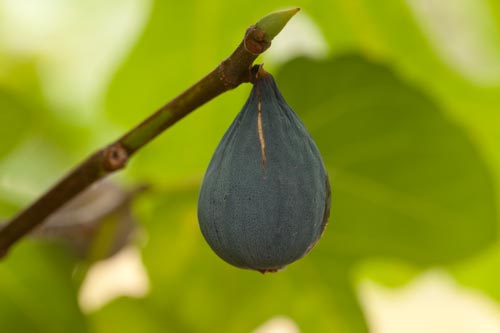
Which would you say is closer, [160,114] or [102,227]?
[160,114]

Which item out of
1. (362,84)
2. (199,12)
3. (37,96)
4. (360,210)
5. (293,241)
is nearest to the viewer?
(293,241)

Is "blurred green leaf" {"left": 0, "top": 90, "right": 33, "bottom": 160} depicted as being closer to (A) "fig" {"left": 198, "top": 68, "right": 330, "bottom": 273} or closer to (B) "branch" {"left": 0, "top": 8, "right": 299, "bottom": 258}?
(B) "branch" {"left": 0, "top": 8, "right": 299, "bottom": 258}

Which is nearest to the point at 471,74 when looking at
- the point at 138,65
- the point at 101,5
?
the point at 138,65

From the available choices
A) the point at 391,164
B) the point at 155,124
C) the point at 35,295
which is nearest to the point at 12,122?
the point at 35,295

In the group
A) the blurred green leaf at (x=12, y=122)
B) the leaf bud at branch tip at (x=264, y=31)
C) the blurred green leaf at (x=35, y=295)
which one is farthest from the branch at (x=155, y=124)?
the blurred green leaf at (x=12, y=122)

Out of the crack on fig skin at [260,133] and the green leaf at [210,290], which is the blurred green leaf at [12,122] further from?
the crack on fig skin at [260,133]

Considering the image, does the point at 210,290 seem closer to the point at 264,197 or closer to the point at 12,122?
the point at 12,122

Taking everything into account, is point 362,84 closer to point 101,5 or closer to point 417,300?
point 101,5
